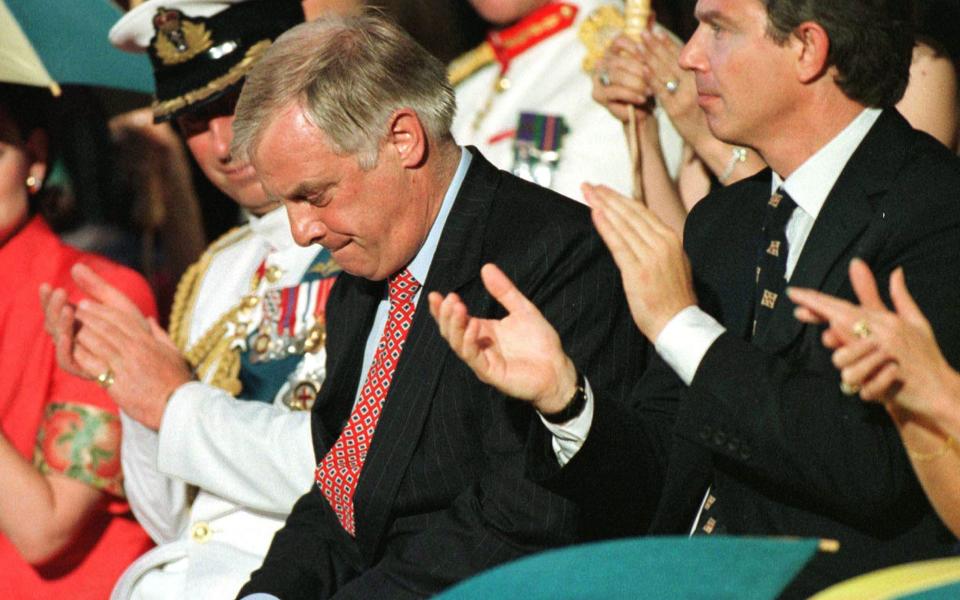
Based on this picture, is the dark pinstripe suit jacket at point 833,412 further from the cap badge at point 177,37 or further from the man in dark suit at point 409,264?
the cap badge at point 177,37

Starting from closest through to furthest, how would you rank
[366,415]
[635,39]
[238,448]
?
[366,415] → [238,448] → [635,39]

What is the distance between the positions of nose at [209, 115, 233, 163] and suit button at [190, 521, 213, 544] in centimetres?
93

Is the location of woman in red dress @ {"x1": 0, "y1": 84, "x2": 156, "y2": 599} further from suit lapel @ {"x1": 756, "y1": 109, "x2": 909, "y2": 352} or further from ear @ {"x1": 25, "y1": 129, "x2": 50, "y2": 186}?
suit lapel @ {"x1": 756, "y1": 109, "x2": 909, "y2": 352}

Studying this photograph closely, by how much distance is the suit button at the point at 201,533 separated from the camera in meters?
3.64

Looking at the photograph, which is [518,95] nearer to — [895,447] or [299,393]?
[299,393]

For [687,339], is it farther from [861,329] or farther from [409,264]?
[409,264]

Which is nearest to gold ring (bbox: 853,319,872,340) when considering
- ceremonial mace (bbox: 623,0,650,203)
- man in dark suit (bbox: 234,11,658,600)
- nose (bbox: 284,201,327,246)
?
man in dark suit (bbox: 234,11,658,600)

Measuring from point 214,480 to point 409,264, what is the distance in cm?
76

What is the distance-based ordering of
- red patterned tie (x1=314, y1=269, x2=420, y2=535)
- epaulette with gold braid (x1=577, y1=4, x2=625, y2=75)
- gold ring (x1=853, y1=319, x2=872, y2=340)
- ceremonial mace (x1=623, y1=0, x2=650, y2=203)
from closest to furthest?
gold ring (x1=853, y1=319, x2=872, y2=340) < red patterned tie (x1=314, y1=269, x2=420, y2=535) < ceremonial mace (x1=623, y1=0, x2=650, y2=203) < epaulette with gold braid (x1=577, y1=4, x2=625, y2=75)

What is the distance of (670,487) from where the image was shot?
284 centimetres

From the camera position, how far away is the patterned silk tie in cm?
281

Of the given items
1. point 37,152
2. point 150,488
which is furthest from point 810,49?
point 37,152

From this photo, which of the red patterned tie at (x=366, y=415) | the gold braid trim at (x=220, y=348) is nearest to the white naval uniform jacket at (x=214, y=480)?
the gold braid trim at (x=220, y=348)

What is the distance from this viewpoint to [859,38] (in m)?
2.78
